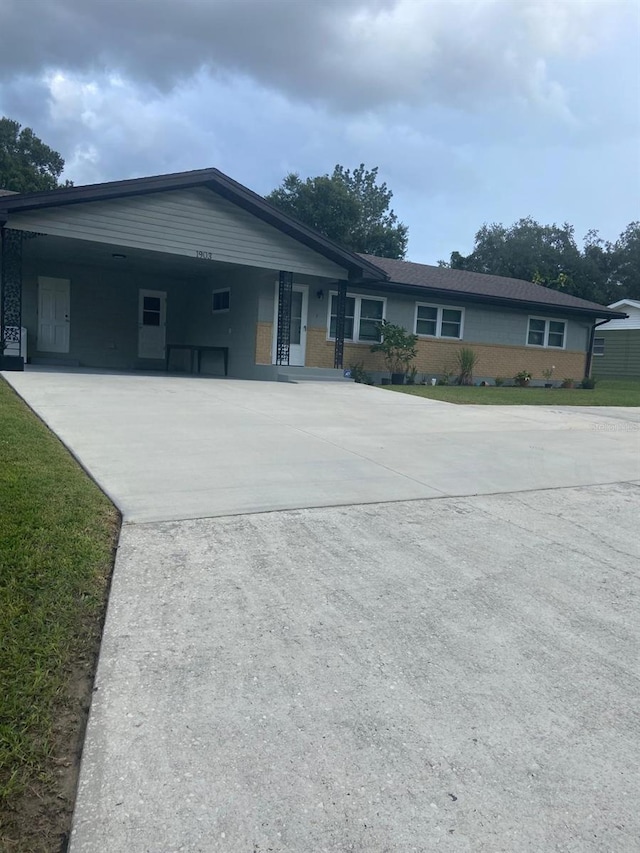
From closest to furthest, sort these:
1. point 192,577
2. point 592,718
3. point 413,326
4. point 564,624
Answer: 1. point 592,718
2. point 564,624
3. point 192,577
4. point 413,326

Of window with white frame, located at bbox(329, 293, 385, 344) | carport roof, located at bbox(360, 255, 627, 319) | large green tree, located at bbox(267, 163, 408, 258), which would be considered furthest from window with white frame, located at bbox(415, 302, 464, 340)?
large green tree, located at bbox(267, 163, 408, 258)

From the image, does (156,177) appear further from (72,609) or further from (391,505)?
(72,609)

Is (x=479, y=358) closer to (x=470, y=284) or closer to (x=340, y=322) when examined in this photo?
(x=470, y=284)

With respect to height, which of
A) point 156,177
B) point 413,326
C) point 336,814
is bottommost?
point 336,814

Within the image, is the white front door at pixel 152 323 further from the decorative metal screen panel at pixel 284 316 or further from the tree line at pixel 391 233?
the tree line at pixel 391 233

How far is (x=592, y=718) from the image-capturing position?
280 centimetres

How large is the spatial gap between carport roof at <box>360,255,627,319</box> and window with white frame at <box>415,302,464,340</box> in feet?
1.66

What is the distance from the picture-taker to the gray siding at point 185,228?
14125 mm

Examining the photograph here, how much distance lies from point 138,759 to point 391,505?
3.35 m

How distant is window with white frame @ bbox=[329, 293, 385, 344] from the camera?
1891 cm

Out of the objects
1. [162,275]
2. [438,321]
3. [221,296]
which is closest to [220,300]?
[221,296]

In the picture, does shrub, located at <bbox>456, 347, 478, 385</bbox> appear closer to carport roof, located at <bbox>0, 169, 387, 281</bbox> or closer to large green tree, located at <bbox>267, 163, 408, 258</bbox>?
carport roof, located at <bbox>0, 169, 387, 281</bbox>

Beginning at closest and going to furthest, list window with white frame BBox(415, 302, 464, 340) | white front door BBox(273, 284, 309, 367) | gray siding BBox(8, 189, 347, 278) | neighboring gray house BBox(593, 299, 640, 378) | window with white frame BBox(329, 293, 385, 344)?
gray siding BBox(8, 189, 347, 278), white front door BBox(273, 284, 309, 367), window with white frame BBox(329, 293, 385, 344), window with white frame BBox(415, 302, 464, 340), neighboring gray house BBox(593, 299, 640, 378)

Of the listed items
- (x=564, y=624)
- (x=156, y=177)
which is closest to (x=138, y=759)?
(x=564, y=624)
